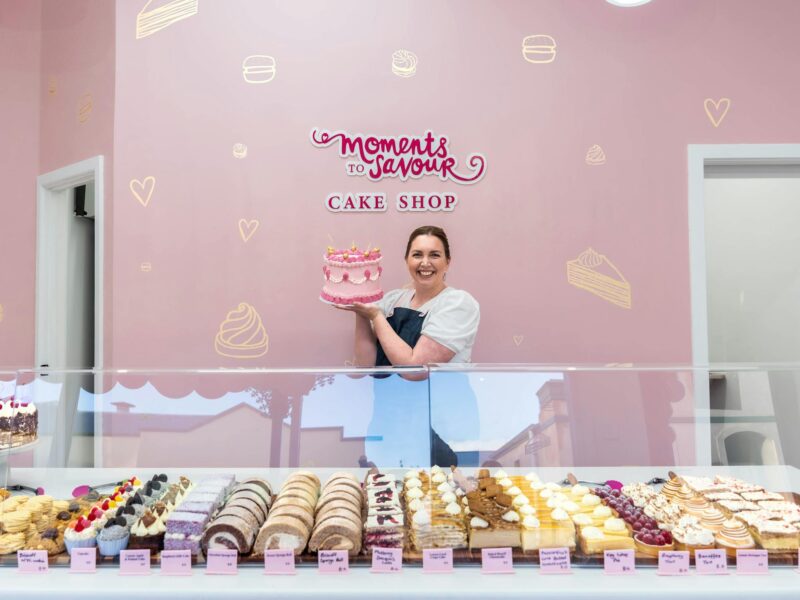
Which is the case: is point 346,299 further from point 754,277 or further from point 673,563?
point 754,277

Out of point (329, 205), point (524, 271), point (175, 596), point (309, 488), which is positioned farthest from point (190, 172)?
point (175, 596)

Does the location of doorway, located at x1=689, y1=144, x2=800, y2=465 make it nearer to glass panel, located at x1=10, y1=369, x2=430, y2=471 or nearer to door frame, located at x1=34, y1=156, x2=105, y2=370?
glass panel, located at x1=10, y1=369, x2=430, y2=471

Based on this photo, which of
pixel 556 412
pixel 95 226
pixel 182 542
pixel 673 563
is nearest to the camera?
pixel 673 563

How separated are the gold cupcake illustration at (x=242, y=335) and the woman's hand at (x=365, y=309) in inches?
46.5

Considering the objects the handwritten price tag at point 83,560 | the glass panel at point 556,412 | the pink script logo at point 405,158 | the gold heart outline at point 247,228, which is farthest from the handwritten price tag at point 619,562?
the gold heart outline at point 247,228

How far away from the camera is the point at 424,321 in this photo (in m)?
3.27

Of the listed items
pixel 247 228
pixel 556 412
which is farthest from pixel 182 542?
pixel 247 228

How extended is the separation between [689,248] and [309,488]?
2.94 metres

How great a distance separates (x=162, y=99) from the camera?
4.16 meters

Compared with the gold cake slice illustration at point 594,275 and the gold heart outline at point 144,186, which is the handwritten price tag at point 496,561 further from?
the gold heart outline at point 144,186

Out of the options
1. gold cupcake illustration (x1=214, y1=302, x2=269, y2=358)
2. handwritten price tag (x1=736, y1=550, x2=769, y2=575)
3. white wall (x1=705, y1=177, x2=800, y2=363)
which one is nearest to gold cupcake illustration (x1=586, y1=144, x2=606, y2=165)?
white wall (x1=705, y1=177, x2=800, y2=363)

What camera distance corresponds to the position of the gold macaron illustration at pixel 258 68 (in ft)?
13.6

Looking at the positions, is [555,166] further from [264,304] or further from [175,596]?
[175,596]

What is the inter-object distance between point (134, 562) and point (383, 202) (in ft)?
8.83
